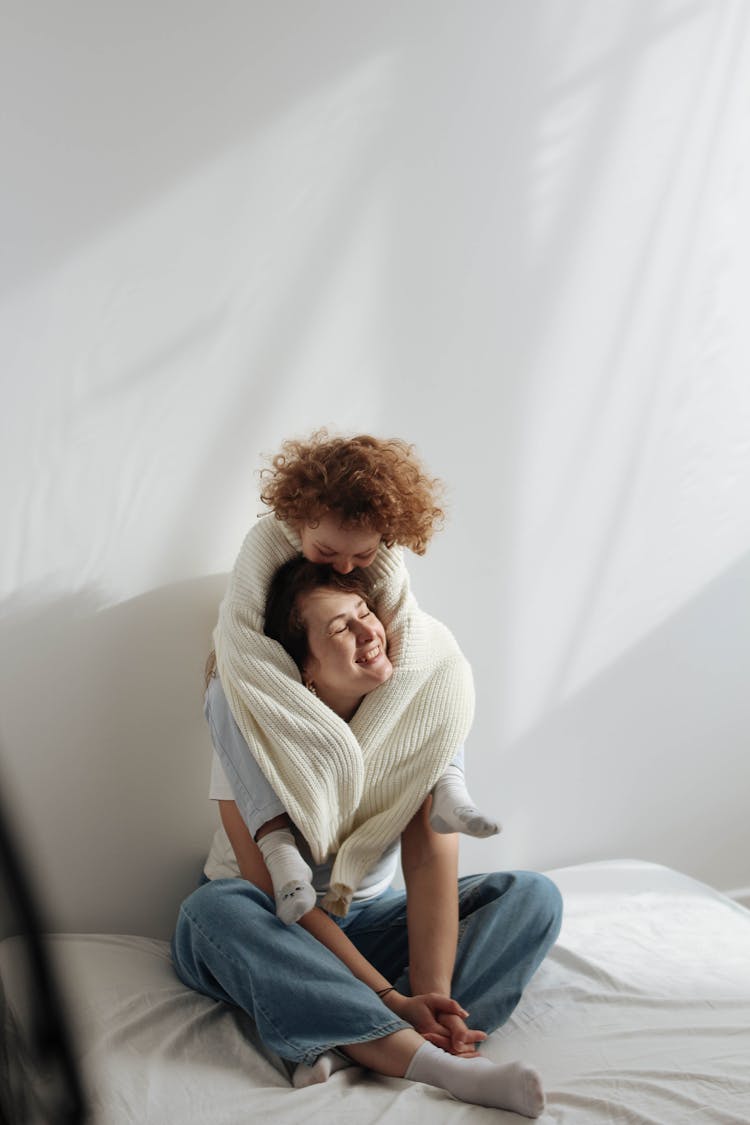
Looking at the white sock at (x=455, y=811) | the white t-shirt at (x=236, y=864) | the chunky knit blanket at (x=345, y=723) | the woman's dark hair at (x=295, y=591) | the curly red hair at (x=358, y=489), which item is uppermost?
the curly red hair at (x=358, y=489)

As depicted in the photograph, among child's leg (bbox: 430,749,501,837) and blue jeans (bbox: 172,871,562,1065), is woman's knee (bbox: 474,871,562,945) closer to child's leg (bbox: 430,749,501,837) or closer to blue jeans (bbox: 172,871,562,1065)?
blue jeans (bbox: 172,871,562,1065)

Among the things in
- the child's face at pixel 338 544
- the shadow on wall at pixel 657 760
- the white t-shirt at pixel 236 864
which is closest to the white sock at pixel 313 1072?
the white t-shirt at pixel 236 864

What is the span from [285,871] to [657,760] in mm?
947

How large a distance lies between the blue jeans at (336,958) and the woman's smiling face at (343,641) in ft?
0.94

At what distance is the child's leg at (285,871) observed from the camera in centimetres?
133

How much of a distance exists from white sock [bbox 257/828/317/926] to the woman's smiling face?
0.21m

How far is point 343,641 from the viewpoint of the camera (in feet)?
4.75

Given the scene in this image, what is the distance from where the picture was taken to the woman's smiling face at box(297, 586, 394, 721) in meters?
1.45

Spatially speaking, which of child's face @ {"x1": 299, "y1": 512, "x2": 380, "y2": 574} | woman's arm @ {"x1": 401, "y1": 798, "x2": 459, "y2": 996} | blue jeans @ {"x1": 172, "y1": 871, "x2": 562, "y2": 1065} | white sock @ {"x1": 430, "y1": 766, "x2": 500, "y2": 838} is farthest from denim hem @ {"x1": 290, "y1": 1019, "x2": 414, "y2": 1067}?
child's face @ {"x1": 299, "y1": 512, "x2": 380, "y2": 574}

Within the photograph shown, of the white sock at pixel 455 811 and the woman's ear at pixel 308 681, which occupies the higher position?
the woman's ear at pixel 308 681

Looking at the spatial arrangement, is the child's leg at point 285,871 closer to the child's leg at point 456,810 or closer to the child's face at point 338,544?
the child's leg at point 456,810

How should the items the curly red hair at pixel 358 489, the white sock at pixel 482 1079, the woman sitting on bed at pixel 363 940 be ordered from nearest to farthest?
the white sock at pixel 482 1079 → the woman sitting on bed at pixel 363 940 → the curly red hair at pixel 358 489

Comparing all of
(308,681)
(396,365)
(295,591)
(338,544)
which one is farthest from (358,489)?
(396,365)

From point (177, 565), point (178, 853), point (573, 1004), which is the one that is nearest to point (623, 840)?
point (573, 1004)
